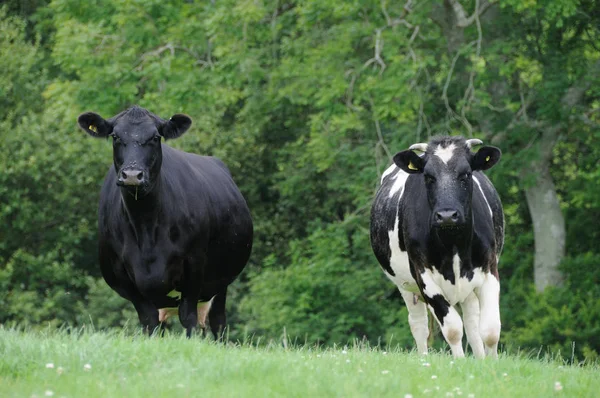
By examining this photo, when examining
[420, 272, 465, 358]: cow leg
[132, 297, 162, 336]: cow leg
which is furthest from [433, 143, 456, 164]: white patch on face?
[132, 297, 162, 336]: cow leg

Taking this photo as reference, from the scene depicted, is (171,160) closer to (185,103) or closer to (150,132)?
(150,132)

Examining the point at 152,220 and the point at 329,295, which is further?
the point at 329,295

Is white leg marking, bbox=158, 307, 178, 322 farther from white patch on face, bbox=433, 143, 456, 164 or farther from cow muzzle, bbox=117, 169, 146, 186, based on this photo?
white patch on face, bbox=433, 143, 456, 164

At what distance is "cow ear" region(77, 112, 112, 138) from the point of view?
1040 centimetres

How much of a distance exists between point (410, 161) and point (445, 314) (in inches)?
58.2

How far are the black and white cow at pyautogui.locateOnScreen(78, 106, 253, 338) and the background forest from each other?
10.6 m

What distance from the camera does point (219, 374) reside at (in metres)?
6.71

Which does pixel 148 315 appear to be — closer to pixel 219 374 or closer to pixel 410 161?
pixel 410 161

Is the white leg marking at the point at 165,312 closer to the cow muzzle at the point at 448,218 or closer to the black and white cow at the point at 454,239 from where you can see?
the black and white cow at the point at 454,239

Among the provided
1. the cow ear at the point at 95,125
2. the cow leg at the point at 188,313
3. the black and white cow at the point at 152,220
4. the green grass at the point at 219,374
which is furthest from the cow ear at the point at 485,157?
the cow ear at the point at 95,125

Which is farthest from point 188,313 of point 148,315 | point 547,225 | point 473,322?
point 547,225

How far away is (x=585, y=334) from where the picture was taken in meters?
23.3

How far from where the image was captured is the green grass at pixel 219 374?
6.36 meters

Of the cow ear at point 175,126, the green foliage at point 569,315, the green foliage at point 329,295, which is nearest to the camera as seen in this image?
the cow ear at point 175,126
